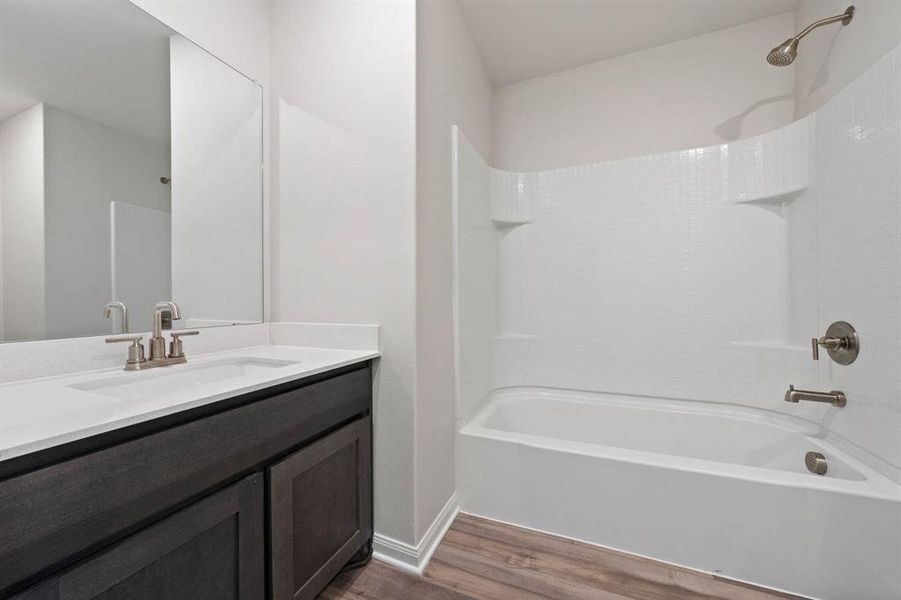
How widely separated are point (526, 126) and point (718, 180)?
49.2 inches

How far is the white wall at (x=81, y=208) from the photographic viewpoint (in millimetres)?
958

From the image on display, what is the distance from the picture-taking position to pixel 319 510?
106cm

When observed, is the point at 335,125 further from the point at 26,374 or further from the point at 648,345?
the point at 648,345

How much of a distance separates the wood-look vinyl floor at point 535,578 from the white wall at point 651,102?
220cm

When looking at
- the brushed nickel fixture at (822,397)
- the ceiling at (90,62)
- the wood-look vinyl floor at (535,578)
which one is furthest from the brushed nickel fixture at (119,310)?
the brushed nickel fixture at (822,397)

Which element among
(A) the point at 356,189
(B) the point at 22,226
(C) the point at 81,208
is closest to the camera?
(B) the point at 22,226

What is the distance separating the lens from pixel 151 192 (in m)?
1.19

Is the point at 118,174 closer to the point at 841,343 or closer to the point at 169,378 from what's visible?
the point at 169,378

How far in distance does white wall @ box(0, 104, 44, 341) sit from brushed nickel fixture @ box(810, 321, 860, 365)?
2704 millimetres

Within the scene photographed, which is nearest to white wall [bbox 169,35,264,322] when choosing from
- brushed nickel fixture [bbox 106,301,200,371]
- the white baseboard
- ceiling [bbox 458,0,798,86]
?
brushed nickel fixture [bbox 106,301,200,371]

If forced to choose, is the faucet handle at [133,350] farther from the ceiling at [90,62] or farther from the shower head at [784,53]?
the shower head at [784,53]

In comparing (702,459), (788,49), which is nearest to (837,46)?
(788,49)

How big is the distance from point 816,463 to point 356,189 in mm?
2236

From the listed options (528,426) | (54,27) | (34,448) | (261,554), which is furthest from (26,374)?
(528,426)
